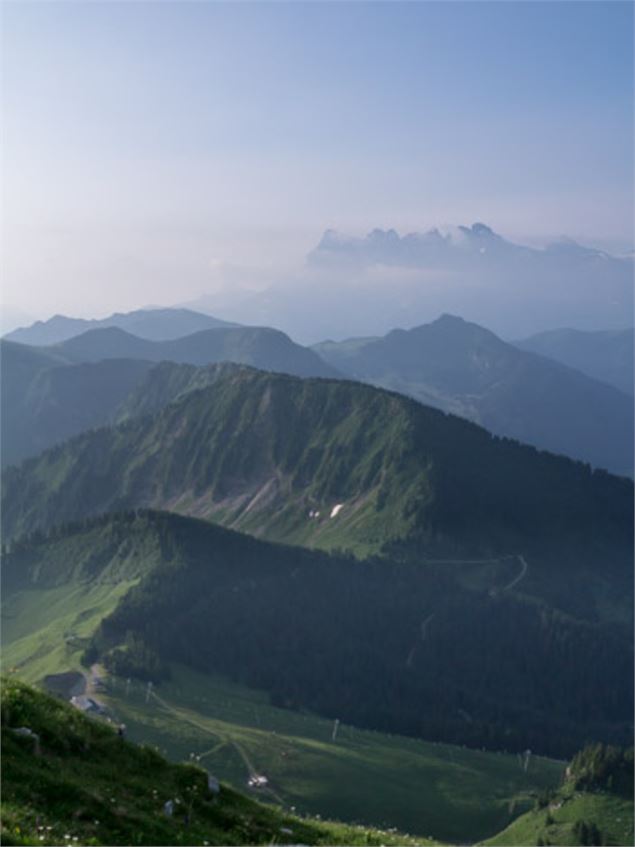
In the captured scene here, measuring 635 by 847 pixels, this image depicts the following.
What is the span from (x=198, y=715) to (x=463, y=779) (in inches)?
2115

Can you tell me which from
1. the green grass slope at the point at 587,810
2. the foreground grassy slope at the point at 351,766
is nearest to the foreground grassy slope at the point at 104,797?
the green grass slope at the point at 587,810

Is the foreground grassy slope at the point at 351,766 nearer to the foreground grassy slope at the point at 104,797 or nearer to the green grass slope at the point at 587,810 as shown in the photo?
the green grass slope at the point at 587,810

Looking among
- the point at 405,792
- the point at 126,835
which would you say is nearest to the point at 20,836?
the point at 126,835

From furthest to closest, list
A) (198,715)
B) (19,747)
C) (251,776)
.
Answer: (198,715), (251,776), (19,747)

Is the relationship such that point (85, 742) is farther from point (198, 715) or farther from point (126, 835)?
point (198, 715)

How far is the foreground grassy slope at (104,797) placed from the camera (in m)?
22.4

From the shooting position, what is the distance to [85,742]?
27750mm

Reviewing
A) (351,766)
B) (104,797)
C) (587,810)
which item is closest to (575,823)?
(587,810)

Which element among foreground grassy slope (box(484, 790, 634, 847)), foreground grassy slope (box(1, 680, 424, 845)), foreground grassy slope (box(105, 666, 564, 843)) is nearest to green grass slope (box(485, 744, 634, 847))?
foreground grassy slope (box(484, 790, 634, 847))

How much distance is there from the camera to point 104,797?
80.2 feet

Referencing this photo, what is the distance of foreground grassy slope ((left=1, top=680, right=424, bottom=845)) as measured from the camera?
73.4 ft

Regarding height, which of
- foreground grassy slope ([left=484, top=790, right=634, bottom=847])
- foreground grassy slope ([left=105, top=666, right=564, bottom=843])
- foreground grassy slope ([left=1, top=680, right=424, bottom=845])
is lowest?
foreground grassy slope ([left=105, top=666, right=564, bottom=843])

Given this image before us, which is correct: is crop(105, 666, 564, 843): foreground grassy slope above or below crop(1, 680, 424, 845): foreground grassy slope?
below

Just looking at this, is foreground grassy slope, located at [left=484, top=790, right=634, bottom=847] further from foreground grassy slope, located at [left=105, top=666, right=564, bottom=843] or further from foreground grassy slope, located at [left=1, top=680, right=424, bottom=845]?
foreground grassy slope, located at [left=1, top=680, right=424, bottom=845]
